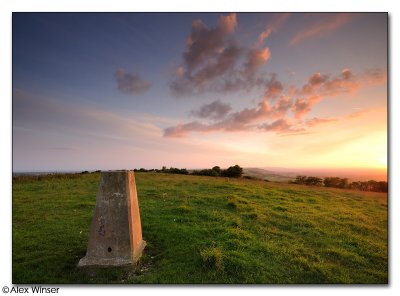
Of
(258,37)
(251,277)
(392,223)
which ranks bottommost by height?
(251,277)

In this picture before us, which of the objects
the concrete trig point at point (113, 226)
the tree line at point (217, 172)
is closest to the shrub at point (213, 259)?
the concrete trig point at point (113, 226)

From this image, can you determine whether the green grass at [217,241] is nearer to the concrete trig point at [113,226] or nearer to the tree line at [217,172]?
the concrete trig point at [113,226]

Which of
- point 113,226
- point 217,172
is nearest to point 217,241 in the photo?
point 113,226

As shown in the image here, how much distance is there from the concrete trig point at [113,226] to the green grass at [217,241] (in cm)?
35

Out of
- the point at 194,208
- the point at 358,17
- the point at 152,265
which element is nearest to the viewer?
the point at 152,265

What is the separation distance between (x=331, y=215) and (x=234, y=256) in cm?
775

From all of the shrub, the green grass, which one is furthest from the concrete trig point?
the shrub

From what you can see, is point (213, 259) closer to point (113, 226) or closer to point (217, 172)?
point (113, 226)

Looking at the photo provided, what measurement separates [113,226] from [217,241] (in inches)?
137

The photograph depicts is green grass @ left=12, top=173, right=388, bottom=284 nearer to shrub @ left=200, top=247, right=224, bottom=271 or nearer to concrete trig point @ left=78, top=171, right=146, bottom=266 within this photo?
shrub @ left=200, top=247, right=224, bottom=271

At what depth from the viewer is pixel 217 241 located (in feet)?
29.6

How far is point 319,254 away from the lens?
8688mm
